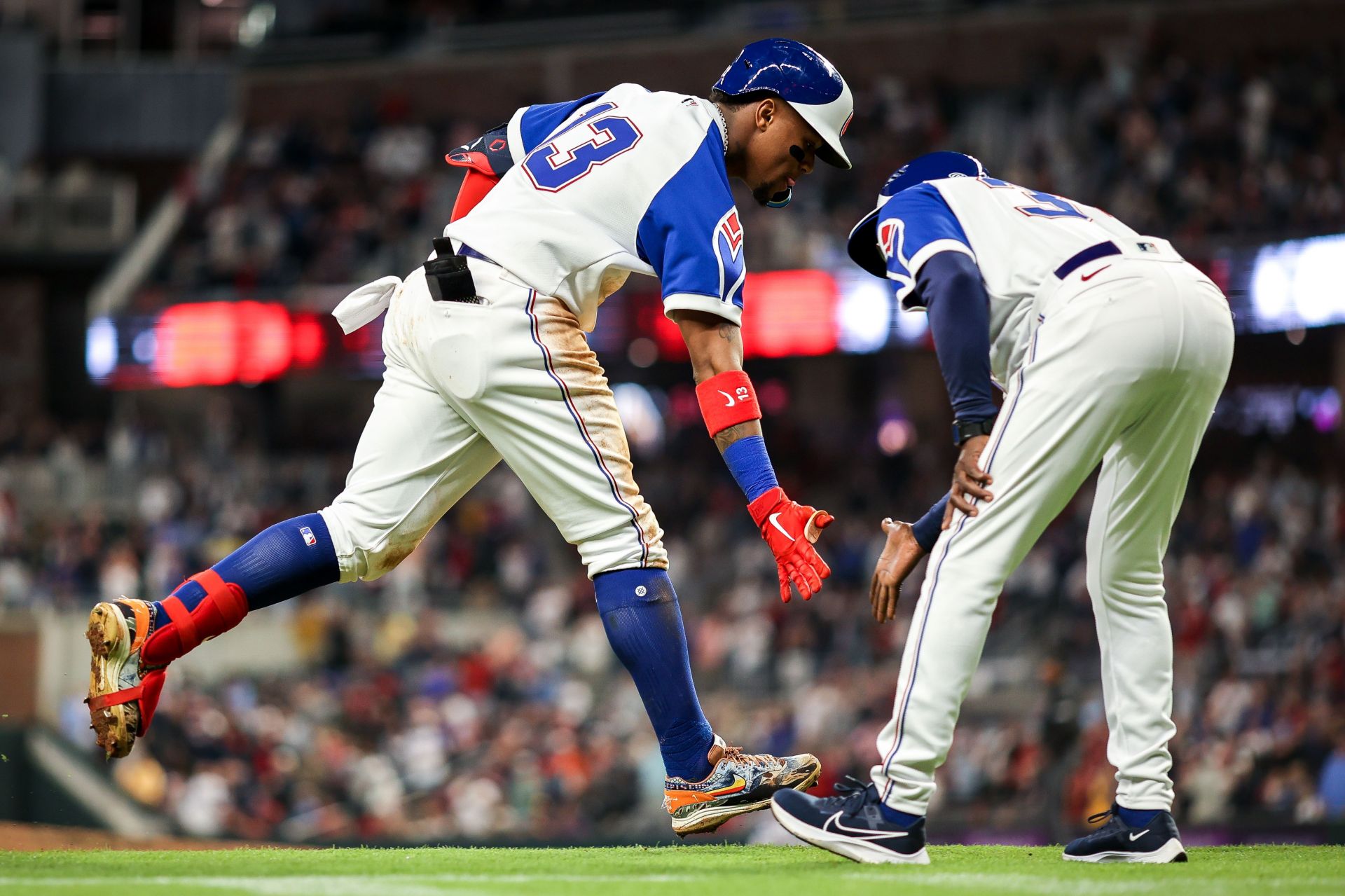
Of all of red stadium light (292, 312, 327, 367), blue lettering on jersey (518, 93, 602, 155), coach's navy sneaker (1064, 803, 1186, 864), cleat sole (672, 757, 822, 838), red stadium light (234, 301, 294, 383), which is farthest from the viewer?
red stadium light (234, 301, 294, 383)

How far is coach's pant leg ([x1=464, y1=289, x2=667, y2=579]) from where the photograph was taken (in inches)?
152

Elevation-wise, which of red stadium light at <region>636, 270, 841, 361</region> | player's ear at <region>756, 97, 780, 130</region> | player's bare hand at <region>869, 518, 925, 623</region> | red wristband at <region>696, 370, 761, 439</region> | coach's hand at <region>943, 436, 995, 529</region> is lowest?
player's bare hand at <region>869, 518, 925, 623</region>

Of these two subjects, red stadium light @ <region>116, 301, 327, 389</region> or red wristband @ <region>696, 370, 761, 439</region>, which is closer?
red wristband @ <region>696, 370, 761, 439</region>

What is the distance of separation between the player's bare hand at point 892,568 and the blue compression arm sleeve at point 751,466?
0.37 metres

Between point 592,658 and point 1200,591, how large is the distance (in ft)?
19.2

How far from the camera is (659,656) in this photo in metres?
3.91

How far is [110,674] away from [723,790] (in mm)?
1631

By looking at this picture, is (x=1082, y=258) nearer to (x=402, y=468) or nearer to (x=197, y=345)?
(x=402, y=468)

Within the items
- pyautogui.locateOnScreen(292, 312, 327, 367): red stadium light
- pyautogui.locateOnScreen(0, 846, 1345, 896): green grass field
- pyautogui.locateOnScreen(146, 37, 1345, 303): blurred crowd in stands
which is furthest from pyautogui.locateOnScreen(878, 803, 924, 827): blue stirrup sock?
pyautogui.locateOnScreen(292, 312, 327, 367): red stadium light

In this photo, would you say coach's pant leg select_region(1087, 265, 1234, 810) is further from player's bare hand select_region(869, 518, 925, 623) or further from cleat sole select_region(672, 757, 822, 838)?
cleat sole select_region(672, 757, 822, 838)

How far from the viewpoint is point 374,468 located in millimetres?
4023

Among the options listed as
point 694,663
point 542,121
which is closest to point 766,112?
point 542,121

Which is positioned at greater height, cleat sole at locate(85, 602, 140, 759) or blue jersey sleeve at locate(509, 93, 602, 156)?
blue jersey sleeve at locate(509, 93, 602, 156)

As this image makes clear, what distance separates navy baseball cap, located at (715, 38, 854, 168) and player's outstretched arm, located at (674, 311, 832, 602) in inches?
25.3
